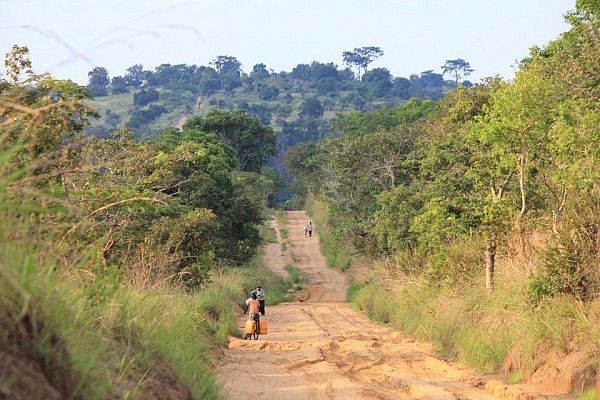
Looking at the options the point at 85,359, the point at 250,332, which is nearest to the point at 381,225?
the point at 250,332

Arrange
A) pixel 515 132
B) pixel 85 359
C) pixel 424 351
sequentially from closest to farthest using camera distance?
pixel 85 359 → pixel 515 132 → pixel 424 351

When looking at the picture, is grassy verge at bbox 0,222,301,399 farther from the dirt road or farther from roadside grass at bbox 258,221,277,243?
roadside grass at bbox 258,221,277,243

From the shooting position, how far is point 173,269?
780 inches

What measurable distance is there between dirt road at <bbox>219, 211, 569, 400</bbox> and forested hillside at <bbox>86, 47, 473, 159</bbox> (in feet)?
284

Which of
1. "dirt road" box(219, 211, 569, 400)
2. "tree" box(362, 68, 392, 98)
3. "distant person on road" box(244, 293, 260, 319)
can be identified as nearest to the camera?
"dirt road" box(219, 211, 569, 400)

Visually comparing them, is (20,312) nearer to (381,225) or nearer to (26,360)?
(26,360)

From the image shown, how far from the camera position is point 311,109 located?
457ft

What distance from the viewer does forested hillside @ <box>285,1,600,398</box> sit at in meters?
14.8

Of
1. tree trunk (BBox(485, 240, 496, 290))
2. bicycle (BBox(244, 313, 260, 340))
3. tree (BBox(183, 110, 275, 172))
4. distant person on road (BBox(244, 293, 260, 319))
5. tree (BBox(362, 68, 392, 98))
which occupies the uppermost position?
tree (BBox(362, 68, 392, 98))

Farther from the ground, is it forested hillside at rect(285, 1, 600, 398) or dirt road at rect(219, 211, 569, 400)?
forested hillside at rect(285, 1, 600, 398)

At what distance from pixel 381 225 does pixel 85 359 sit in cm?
2633

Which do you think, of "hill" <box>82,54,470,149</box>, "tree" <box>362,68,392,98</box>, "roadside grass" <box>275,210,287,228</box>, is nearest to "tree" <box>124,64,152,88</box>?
"hill" <box>82,54,470,149</box>

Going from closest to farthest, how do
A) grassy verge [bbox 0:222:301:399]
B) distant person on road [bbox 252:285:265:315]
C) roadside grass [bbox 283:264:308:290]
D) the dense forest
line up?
1. grassy verge [bbox 0:222:301:399]
2. the dense forest
3. distant person on road [bbox 252:285:265:315]
4. roadside grass [bbox 283:264:308:290]

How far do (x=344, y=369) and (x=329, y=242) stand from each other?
43.5 meters
